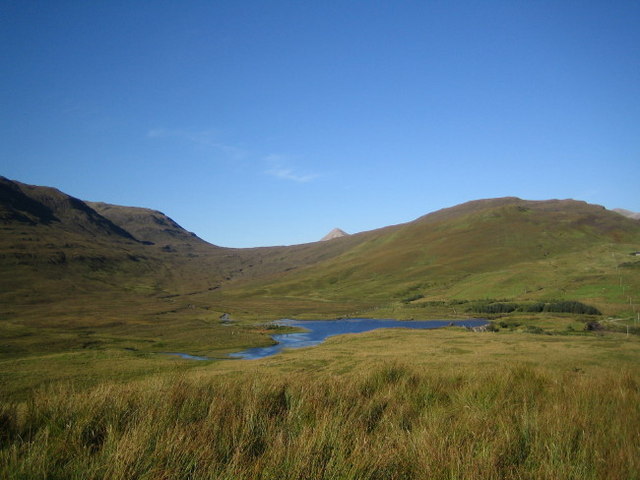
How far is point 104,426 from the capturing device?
20.2 feet

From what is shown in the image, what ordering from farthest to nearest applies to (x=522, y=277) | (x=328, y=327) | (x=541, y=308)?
1. (x=522, y=277)
2. (x=328, y=327)
3. (x=541, y=308)

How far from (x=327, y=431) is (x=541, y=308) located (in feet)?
297

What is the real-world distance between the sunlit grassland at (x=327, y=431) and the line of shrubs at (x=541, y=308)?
77058 mm

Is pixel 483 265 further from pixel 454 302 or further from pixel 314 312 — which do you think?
pixel 314 312

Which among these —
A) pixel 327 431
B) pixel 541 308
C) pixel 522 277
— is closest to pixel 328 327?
pixel 541 308

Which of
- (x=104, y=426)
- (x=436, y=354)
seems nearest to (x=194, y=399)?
(x=104, y=426)

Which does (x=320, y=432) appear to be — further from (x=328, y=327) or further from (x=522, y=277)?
(x=522, y=277)

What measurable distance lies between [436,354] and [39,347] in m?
49.4

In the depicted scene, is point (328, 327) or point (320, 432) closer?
point (320, 432)

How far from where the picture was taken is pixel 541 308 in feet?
277

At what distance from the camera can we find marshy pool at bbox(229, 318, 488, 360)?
6259 cm

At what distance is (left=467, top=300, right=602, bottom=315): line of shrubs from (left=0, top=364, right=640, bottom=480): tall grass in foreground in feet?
256

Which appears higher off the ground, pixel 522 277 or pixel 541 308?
pixel 522 277

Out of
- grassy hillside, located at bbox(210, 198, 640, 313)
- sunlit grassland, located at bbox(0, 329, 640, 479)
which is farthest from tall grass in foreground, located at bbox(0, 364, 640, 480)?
grassy hillside, located at bbox(210, 198, 640, 313)
